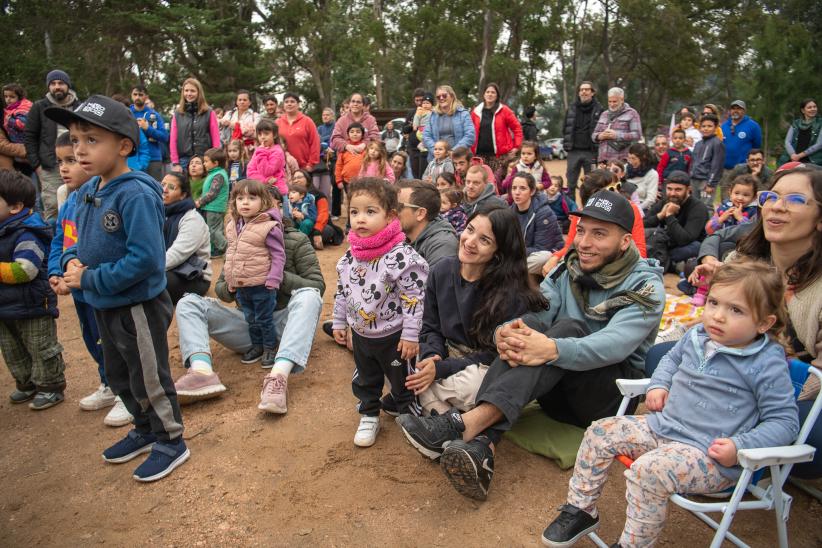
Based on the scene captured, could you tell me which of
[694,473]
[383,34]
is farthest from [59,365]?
[383,34]

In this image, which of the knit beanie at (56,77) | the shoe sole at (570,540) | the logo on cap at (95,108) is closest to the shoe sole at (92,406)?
the logo on cap at (95,108)

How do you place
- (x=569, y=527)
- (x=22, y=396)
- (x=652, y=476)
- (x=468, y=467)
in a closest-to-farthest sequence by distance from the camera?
(x=652, y=476) < (x=569, y=527) < (x=468, y=467) < (x=22, y=396)

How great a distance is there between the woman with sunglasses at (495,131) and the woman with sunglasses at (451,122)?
0.83 ft

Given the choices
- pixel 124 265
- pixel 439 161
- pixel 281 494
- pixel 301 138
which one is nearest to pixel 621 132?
Result: pixel 439 161

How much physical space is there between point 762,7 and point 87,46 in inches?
1307

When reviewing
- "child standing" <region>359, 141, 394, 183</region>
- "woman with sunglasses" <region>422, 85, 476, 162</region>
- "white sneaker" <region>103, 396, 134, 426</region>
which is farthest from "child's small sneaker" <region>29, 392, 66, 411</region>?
"woman with sunglasses" <region>422, 85, 476, 162</region>

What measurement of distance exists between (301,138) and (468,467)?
7.01 meters

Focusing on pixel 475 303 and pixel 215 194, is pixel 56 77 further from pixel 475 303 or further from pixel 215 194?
pixel 475 303

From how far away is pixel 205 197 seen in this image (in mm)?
7438

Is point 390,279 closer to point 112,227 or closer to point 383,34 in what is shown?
point 112,227

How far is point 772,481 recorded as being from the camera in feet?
6.92

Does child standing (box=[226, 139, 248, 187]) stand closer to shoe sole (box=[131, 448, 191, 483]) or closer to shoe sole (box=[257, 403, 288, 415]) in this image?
shoe sole (box=[257, 403, 288, 415])

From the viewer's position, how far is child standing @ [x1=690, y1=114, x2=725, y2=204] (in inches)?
341

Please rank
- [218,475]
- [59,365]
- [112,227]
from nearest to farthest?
[112,227] → [218,475] → [59,365]
